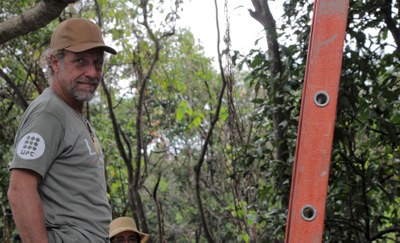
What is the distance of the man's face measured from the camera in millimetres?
1757

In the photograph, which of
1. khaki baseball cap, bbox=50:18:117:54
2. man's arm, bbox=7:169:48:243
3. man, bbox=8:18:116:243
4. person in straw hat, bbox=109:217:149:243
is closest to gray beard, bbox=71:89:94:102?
man, bbox=8:18:116:243

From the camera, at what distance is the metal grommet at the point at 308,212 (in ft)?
3.87

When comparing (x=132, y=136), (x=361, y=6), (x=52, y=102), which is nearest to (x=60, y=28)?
(x=52, y=102)

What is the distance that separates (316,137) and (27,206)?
0.77 m

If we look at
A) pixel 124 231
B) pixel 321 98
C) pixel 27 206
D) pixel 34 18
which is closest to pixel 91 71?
pixel 27 206

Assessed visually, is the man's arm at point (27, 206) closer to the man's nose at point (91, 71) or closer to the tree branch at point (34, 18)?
the man's nose at point (91, 71)

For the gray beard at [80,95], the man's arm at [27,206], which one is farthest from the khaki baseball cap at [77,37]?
the man's arm at [27,206]

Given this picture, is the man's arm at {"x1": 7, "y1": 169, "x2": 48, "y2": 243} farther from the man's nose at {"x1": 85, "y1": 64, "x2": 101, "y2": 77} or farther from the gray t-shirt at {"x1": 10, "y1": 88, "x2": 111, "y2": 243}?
the man's nose at {"x1": 85, "y1": 64, "x2": 101, "y2": 77}

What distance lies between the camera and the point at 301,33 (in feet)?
12.3

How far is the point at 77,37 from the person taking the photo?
5.74 feet

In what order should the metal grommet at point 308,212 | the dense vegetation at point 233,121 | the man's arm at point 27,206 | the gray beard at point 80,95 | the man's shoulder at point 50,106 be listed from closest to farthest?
the metal grommet at point 308,212, the man's arm at point 27,206, the man's shoulder at point 50,106, the gray beard at point 80,95, the dense vegetation at point 233,121

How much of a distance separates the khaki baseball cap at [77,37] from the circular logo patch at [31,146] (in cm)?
29

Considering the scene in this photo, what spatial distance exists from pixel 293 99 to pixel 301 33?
1.32ft

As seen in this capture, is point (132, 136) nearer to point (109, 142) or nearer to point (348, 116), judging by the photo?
point (109, 142)
